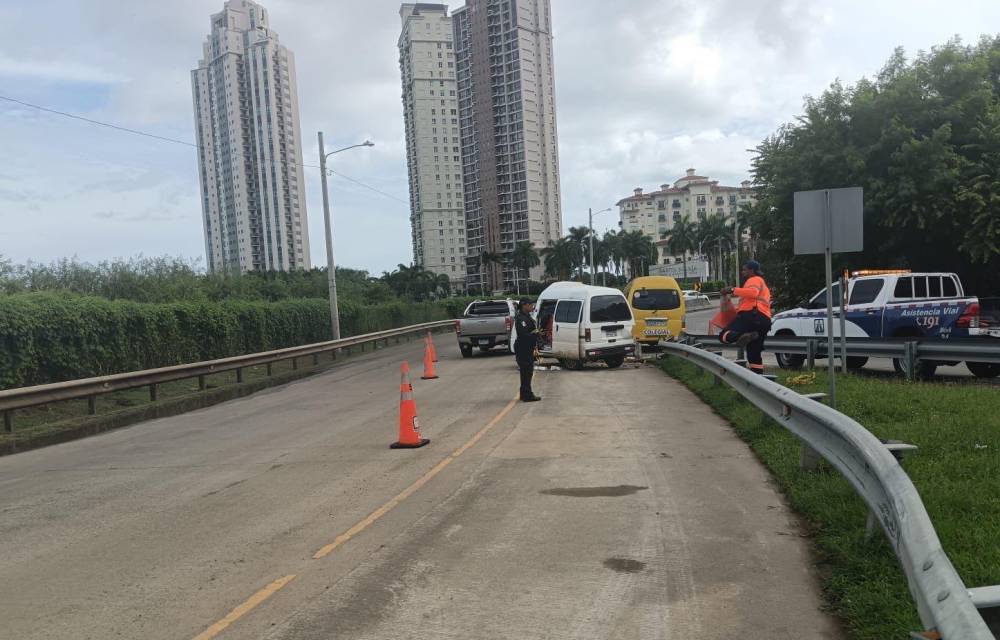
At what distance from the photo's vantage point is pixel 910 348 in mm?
12117

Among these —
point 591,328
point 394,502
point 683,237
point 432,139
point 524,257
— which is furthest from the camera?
point 432,139

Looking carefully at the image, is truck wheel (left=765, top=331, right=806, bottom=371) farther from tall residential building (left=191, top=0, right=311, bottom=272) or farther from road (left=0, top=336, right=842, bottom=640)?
tall residential building (left=191, top=0, right=311, bottom=272)

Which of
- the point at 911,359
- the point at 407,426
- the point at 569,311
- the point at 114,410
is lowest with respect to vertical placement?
the point at 114,410

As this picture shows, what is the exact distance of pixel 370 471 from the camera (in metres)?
7.98

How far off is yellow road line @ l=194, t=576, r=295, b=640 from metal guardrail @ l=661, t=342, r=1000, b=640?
3.52 meters

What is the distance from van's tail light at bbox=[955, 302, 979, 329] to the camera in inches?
Answer: 544

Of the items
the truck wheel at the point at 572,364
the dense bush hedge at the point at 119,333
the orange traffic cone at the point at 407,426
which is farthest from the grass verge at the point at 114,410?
the truck wheel at the point at 572,364

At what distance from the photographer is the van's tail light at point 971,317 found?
45.3 feet

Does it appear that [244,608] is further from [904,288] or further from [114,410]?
[904,288]

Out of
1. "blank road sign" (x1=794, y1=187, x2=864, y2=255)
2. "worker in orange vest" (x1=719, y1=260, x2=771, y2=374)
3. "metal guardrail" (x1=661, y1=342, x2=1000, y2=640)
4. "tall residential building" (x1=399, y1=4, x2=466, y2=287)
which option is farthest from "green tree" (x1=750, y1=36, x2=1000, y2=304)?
"tall residential building" (x1=399, y1=4, x2=466, y2=287)

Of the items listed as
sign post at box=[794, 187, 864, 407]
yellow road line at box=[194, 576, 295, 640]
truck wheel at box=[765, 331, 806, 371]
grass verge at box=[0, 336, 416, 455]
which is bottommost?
grass verge at box=[0, 336, 416, 455]

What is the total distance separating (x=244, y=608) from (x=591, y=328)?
565 inches

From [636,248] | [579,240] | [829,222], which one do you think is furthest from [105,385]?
[636,248]

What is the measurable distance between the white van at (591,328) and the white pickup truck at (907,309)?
471 cm
